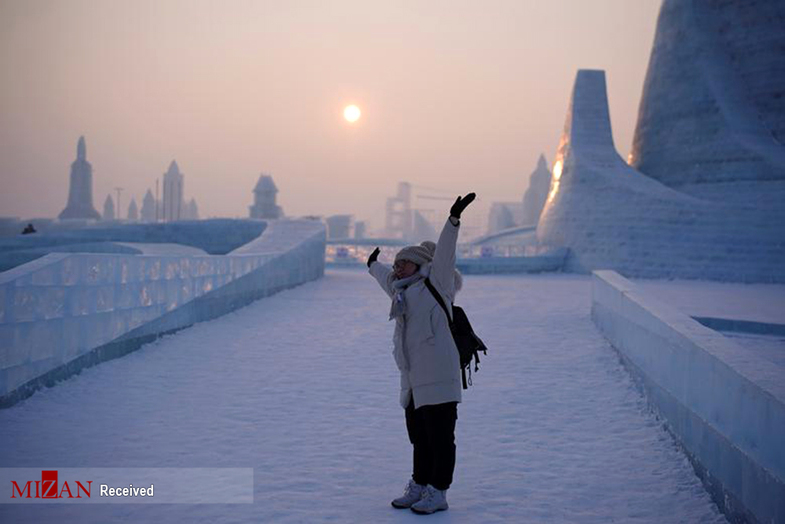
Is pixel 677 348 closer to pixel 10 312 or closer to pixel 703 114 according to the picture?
pixel 10 312

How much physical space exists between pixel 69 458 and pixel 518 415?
10.5 feet

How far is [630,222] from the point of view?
25328 mm

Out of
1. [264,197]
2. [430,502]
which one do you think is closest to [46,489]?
[430,502]

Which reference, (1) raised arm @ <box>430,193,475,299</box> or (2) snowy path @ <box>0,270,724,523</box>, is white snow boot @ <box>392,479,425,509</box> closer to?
(2) snowy path @ <box>0,270,724,523</box>

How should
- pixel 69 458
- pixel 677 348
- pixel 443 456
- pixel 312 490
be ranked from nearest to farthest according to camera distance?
1. pixel 443 456
2. pixel 312 490
3. pixel 69 458
4. pixel 677 348

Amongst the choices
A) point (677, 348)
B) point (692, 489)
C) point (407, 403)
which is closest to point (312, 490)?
point (407, 403)

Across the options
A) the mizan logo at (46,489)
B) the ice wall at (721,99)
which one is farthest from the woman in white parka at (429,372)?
the ice wall at (721,99)

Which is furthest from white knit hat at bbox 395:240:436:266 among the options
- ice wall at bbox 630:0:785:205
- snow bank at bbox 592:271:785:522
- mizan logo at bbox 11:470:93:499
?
ice wall at bbox 630:0:785:205

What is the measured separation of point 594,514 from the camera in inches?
155

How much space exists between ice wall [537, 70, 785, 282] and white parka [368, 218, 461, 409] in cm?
2084

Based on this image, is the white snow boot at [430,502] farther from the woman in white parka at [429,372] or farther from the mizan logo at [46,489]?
the mizan logo at [46,489]

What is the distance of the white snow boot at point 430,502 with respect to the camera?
3854 mm

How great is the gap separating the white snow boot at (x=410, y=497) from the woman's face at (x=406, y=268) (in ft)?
3.47

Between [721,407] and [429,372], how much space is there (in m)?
1.48
